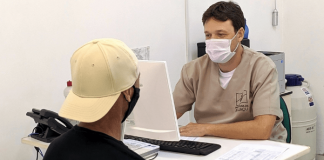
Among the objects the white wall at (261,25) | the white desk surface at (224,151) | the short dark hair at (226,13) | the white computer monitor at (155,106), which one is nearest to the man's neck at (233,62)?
the short dark hair at (226,13)

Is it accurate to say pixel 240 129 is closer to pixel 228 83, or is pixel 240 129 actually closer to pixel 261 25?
pixel 228 83

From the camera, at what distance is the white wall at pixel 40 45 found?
6.77 ft

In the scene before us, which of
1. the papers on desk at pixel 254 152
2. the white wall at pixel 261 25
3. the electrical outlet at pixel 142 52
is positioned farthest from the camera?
the white wall at pixel 261 25

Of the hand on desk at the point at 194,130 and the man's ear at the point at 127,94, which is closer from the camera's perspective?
the man's ear at the point at 127,94

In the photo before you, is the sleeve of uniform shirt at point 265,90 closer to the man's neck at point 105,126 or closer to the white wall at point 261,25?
the man's neck at point 105,126

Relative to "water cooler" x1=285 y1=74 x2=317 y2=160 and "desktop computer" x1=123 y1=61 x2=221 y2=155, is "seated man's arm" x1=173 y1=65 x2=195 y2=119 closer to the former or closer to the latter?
"desktop computer" x1=123 y1=61 x2=221 y2=155

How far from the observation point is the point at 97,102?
3.48ft

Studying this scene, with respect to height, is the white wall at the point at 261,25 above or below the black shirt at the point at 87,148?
above

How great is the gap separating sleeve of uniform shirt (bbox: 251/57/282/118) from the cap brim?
1057 mm

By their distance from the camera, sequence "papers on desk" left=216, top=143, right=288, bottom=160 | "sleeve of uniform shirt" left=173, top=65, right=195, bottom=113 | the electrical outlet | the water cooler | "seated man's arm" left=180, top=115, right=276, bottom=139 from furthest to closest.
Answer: the water cooler
the electrical outlet
"sleeve of uniform shirt" left=173, top=65, right=195, bottom=113
"seated man's arm" left=180, top=115, right=276, bottom=139
"papers on desk" left=216, top=143, right=288, bottom=160

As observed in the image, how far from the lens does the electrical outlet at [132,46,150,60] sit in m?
2.69

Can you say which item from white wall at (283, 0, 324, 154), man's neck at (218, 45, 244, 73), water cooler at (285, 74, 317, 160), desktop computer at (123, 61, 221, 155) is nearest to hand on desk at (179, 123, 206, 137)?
desktop computer at (123, 61, 221, 155)

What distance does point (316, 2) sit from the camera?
354 centimetres

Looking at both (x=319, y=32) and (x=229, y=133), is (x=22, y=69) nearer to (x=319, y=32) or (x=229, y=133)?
(x=229, y=133)
